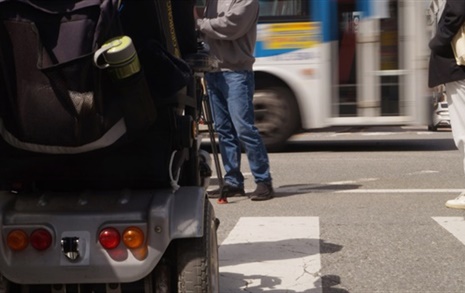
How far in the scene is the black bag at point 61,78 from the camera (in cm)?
276

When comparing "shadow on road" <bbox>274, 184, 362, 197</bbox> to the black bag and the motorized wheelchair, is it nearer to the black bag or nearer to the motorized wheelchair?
the motorized wheelchair

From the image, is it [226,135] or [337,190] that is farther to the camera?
[337,190]

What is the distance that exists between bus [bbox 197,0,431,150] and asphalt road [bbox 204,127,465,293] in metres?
1.15

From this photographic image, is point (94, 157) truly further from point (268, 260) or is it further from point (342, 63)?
point (342, 63)

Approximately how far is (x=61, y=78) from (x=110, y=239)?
678mm

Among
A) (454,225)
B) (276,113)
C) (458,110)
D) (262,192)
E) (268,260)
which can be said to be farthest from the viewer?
(276,113)

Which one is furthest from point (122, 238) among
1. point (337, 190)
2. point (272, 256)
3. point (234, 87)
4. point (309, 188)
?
point (309, 188)

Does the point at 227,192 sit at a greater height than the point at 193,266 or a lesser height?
lesser

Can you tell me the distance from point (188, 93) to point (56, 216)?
2.84 ft

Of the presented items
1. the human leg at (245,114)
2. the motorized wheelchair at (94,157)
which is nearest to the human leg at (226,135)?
the human leg at (245,114)

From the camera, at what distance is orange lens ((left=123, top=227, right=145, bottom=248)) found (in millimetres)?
3080

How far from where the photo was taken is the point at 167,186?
329cm

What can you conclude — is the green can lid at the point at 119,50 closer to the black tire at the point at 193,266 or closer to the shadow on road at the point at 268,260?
the black tire at the point at 193,266

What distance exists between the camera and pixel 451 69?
6504 mm
